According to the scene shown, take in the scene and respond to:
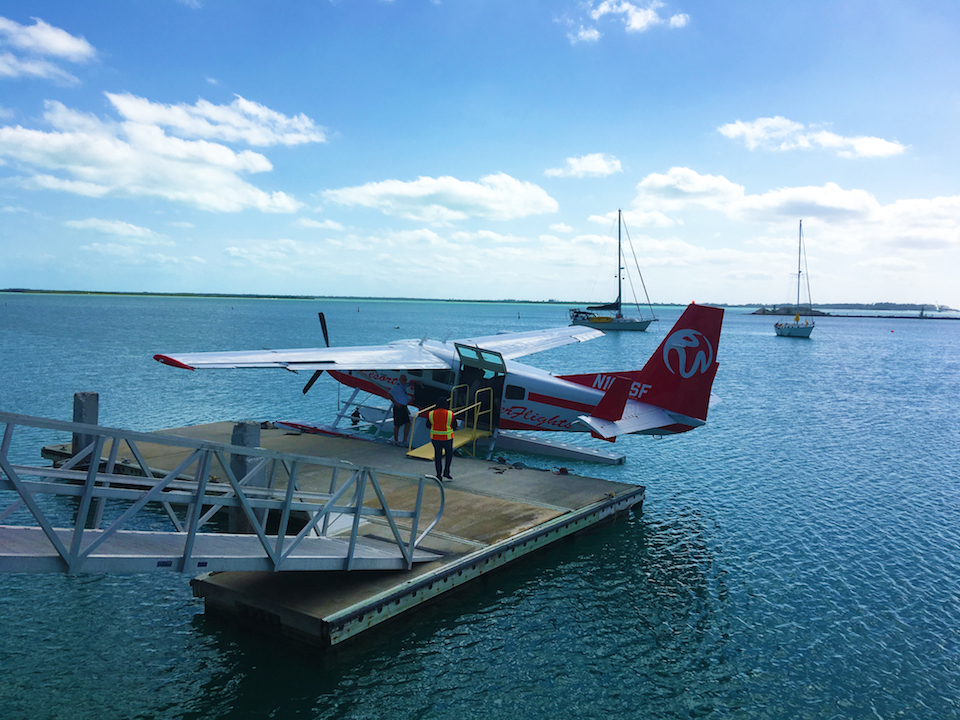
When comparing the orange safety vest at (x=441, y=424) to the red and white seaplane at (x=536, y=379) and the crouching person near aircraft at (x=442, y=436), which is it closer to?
the crouching person near aircraft at (x=442, y=436)

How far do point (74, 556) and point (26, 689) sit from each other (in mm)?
2790

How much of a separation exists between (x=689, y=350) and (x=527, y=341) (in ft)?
26.7

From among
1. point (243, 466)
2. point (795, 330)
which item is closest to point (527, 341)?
point (243, 466)

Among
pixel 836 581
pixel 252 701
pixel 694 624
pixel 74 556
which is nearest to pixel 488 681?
pixel 252 701

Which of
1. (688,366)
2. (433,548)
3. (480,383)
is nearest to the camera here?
(433,548)

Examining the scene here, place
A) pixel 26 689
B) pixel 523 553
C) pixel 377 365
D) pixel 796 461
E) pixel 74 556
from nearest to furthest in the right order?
1. pixel 74 556
2. pixel 26 689
3. pixel 523 553
4. pixel 377 365
5. pixel 796 461

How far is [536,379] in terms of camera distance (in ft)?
57.7

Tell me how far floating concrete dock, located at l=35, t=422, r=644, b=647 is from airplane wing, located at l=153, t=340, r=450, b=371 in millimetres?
2240

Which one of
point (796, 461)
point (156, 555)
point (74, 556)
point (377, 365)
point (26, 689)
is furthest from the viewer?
point (796, 461)

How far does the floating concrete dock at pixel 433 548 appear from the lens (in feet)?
27.0

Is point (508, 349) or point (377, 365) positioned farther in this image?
point (508, 349)

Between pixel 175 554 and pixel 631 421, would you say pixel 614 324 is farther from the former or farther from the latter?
pixel 175 554

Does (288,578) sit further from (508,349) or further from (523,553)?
(508,349)

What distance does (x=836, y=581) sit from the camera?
11.2 m
